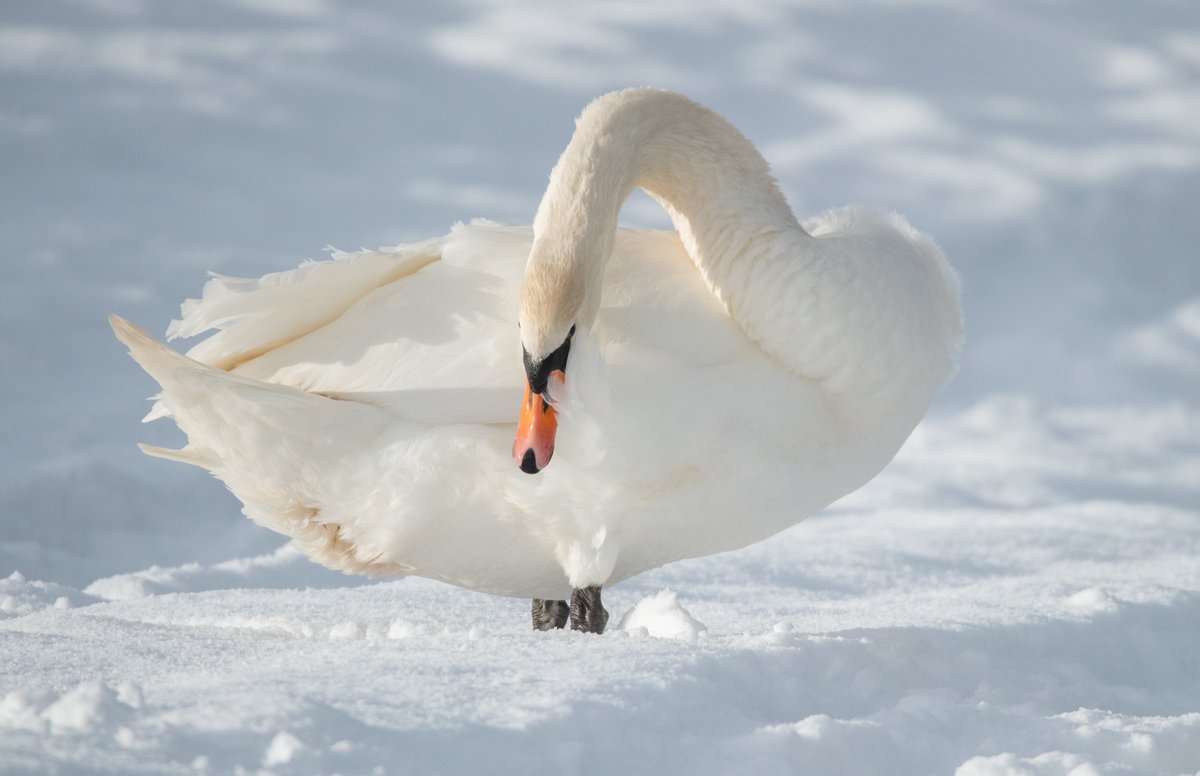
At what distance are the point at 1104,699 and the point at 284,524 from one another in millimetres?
2804

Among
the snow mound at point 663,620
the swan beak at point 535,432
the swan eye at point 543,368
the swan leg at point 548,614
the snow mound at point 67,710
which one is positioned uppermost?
the swan eye at point 543,368

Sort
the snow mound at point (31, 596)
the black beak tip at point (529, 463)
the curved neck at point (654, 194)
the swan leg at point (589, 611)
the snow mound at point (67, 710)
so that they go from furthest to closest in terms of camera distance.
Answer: the snow mound at point (31, 596) → the swan leg at point (589, 611) → the curved neck at point (654, 194) → the black beak tip at point (529, 463) → the snow mound at point (67, 710)

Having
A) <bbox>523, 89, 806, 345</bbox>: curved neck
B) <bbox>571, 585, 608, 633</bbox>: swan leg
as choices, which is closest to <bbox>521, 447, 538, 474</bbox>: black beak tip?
<bbox>523, 89, 806, 345</bbox>: curved neck

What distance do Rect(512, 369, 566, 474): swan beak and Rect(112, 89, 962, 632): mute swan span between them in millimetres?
22

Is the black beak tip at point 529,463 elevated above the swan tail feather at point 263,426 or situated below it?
below

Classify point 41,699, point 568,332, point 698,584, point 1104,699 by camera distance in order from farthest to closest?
point 698,584, point 1104,699, point 568,332, point 41,699

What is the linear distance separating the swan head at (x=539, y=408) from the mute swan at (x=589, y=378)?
20 millimetres

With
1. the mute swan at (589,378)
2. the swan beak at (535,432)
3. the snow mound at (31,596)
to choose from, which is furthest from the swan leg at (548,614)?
the snow mound at (31,596)

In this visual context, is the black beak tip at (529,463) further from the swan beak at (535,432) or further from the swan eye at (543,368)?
the swan eye at (543,368)

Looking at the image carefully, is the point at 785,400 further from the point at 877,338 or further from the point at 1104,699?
the point at 1104,699

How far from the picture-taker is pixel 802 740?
9.83ft

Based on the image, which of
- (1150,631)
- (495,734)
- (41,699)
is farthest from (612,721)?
(1150,631)

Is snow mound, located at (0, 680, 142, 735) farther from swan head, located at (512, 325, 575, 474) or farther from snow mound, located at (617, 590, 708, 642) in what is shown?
snow mound, located at (617, 590, 708, 642)

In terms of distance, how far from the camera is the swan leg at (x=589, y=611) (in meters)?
4.38
